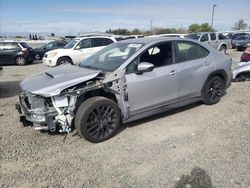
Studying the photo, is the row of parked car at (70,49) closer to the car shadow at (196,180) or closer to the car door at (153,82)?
the car door at (153,82)

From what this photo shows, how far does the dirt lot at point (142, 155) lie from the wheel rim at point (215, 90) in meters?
0.60

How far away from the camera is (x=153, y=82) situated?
4828mm

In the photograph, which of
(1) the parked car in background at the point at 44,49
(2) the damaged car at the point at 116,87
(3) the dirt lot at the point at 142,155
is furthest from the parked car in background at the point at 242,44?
(3) the dirt lot at the point at 142,155

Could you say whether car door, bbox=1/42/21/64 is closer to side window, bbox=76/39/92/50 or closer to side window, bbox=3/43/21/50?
side window, bbox=3/43/21/50

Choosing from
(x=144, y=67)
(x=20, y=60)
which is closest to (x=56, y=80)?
(x=144, y=67)

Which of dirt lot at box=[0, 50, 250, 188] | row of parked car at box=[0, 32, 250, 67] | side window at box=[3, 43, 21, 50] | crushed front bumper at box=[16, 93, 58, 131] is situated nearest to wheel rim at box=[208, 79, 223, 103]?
dirt lot at box=[0, 50, 250, 188]

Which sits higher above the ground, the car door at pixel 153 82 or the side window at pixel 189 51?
the side window at pixel 189 51

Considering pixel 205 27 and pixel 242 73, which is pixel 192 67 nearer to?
pixel 242 73

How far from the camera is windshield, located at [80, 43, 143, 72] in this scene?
15.9 feet

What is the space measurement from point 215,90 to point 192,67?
41.9 inches

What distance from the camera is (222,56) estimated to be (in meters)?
6.27

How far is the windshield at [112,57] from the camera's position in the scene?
4846mm

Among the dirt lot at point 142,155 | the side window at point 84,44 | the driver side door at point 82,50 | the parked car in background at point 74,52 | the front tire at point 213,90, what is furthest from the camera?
the side window at point 84,44

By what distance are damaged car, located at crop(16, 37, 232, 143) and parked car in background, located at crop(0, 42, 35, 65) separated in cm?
1224
